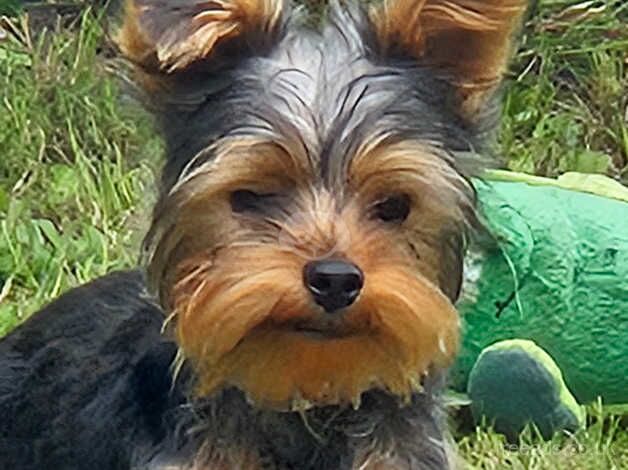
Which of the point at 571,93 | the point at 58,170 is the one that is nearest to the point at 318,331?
the point at 58,170

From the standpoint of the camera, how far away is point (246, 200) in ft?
13.7

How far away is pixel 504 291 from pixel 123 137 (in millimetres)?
2590

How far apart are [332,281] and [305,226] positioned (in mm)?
198

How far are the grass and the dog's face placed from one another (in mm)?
2139

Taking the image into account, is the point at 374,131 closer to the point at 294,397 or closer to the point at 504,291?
the point at 294,397

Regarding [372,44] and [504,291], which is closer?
[372,44]

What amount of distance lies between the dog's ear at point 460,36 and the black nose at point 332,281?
0.60 meters

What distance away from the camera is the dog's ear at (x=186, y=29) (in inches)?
165

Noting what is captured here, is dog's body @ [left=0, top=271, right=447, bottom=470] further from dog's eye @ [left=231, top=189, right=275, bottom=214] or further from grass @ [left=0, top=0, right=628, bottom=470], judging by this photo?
grass @ [left=0, top=0, right=628, bottom=470]

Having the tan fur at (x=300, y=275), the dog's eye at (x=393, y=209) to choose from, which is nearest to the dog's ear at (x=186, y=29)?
Answer: the tan fur at (x=300, y=275)

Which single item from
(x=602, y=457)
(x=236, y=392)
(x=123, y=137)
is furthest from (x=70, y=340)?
(x=123, y=137)

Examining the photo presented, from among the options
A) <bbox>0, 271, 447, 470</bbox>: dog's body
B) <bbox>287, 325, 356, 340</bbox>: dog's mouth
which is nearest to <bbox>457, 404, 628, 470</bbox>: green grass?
<bbox>0, 271, 447, 470</bbox>: dog's body

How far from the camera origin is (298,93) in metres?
4.23

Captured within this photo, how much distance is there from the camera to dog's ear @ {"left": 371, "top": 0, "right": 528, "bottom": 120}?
14.0ft
